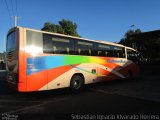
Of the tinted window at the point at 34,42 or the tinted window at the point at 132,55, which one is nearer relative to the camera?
the tinted window at the point at 34,42

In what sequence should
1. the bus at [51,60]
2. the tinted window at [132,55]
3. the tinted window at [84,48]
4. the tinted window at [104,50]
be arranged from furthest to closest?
1. the tinted window at [132,55]
2. the tinted window at [104,50]
3. the tinted window at [84,48]
4. the bus at [51,60]

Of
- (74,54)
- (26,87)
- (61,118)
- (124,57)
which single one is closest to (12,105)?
(26,87)

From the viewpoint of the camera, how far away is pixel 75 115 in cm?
639

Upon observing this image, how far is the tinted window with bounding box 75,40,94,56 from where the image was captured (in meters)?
11.1

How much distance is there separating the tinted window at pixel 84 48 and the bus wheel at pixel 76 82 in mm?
1282

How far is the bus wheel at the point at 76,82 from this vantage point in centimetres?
1067

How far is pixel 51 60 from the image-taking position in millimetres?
9492

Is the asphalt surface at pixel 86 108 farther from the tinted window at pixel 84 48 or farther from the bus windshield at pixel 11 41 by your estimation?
the tinted window at pixel 84 48

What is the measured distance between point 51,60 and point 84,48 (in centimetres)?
263

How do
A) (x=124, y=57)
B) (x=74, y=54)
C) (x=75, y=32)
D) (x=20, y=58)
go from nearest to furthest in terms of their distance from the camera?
1. (x=20, y=58)
2. (x=74, y=54)
3. (x=124, y=57)
4. (x=75, y=32)

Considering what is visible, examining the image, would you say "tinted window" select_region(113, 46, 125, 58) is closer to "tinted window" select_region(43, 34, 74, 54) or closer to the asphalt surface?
"tinted window" select_region(43, 34, 74, 54)

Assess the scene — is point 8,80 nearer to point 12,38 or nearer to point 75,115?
point 12,38

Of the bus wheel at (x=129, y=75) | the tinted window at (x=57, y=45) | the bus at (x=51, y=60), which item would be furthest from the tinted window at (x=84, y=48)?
the bus wheel at (x=129, y=75)

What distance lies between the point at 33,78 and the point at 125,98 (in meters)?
3.96
